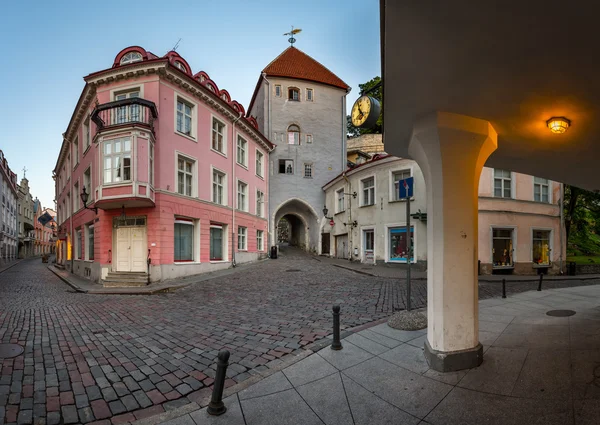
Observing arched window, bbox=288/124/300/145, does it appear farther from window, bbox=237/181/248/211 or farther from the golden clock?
the golden clock

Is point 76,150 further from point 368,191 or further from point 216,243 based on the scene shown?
point 368,191

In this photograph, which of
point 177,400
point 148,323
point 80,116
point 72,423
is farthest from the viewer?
point 80,116

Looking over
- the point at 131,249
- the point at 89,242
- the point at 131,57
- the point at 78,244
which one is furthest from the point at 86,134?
the point at 131,249

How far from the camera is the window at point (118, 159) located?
14.0m

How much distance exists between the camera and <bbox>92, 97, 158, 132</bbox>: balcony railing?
13.9 meters

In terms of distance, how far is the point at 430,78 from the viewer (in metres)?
3.26

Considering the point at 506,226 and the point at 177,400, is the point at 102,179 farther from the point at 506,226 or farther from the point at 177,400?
the point at 506,226

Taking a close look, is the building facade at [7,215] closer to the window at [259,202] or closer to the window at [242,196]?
the window at [259,202]

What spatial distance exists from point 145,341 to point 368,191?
59.4 ft

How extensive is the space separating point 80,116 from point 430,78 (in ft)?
74.8

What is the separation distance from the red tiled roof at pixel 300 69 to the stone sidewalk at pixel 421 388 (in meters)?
28.7

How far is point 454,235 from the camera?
4051 mm

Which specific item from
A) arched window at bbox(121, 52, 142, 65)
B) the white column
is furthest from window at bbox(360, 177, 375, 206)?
the white column

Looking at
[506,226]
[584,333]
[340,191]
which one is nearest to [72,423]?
[584,333]
